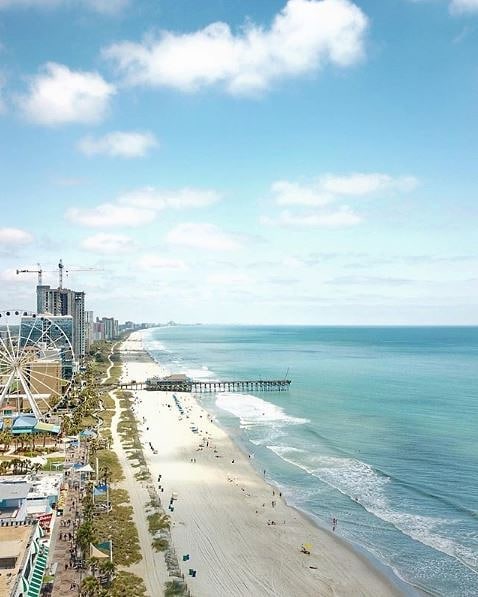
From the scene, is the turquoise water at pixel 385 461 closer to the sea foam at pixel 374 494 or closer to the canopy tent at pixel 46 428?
the sea foam at pixel 374 494

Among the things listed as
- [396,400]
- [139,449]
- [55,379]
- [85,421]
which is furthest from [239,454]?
[396,400]

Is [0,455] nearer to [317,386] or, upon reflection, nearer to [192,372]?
[317,386]

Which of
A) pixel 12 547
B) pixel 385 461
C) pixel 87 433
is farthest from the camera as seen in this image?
pixel 87 433

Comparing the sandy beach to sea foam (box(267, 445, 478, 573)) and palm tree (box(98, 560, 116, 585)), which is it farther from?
sea foam (box(267, 445, 478, 573))

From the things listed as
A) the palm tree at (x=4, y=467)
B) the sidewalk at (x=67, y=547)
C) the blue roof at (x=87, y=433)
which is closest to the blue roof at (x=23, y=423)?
the blue roof at (x=87, y=433)

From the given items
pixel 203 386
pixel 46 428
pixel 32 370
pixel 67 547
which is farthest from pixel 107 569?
pixel 203 386

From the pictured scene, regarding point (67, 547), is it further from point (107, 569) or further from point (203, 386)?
point (203, 386)

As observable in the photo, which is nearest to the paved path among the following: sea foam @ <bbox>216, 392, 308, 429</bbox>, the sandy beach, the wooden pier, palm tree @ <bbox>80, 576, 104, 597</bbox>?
the sandy beach
